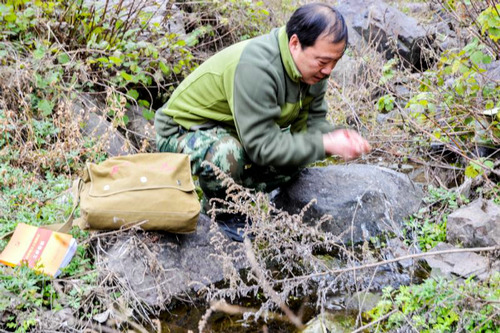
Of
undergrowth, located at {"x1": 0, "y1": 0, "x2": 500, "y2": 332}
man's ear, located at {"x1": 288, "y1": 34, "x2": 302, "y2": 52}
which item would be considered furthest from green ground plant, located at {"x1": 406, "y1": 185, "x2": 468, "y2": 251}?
man's ear, located at {"x1": 288, "y1": 34, "x2": 302, "y2": 52}

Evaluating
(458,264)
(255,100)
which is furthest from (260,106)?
(458,264)

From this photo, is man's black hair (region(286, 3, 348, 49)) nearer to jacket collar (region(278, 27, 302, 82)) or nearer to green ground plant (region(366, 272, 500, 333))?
jacket collar (region(278, 27, 302, 82))

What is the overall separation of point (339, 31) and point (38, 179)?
2374 mm

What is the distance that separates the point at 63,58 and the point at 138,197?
7.35ft

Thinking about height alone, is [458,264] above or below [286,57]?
below

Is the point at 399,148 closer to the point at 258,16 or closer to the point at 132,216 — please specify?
the point at 132,216

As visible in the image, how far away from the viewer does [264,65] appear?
2877mm

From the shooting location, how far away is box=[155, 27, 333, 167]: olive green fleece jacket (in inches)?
114

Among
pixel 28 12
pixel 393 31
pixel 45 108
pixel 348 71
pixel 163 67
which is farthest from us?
pixel 393 31

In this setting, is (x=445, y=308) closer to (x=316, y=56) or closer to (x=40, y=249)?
(x=316, y=56)

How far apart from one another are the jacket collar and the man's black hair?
0.35ft

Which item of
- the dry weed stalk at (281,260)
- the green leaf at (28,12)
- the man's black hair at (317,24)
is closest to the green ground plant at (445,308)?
the dry weed stalk at (281,260)

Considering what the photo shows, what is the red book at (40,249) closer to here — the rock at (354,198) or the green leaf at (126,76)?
the rock at (354,198)

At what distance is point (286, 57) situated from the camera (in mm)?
2936
